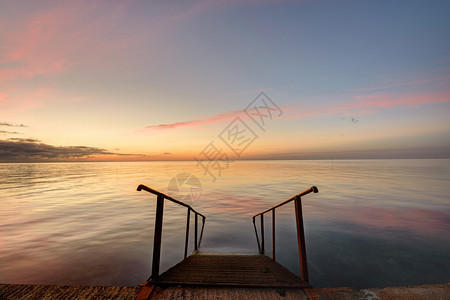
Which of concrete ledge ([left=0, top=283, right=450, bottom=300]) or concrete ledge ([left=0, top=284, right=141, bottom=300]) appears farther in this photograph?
concrete ledge ([left=0, top=284, right=141, bottom=300])

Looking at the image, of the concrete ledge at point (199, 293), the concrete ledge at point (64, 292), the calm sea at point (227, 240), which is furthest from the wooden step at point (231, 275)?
the calm sea at point (227, 240)

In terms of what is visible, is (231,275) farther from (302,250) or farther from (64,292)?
(64,292)

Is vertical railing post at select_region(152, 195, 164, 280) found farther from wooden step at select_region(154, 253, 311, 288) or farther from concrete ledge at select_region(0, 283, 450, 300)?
concrete ledge at select_region(0, 283, 450, 300)

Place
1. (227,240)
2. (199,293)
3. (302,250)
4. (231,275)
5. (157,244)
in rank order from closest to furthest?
(199,293), (157,244), (302,250), (231,275), (227,240)

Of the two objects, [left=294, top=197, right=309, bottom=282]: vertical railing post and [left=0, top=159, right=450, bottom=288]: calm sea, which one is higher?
[left=294, top=197, right=309, bottom=282]: vertical railing post

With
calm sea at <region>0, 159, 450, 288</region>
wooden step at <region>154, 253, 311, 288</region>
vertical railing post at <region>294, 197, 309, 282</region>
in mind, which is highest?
vertical railing post at <region>294, 197, 309, 282</region>

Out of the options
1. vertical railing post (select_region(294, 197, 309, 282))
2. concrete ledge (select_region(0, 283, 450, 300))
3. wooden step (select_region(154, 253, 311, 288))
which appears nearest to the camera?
concrete ledge (select_region(0, 283, 450, 300))

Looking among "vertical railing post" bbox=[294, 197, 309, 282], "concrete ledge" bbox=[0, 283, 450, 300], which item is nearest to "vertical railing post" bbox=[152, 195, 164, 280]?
"concrete ledge" bbox=[0, 283, 450, 300]

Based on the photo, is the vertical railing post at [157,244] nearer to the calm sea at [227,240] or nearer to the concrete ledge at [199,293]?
the concrete ledge at [199,293]

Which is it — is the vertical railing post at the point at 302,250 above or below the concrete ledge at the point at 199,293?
above

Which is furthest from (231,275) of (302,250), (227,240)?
(227,240)

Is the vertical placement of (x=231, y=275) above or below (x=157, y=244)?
below

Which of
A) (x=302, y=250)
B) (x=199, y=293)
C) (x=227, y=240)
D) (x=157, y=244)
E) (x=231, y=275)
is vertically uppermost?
(x=157, y=244)

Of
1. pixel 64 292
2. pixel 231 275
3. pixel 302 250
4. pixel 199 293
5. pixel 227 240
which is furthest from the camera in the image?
pixel 227 240
